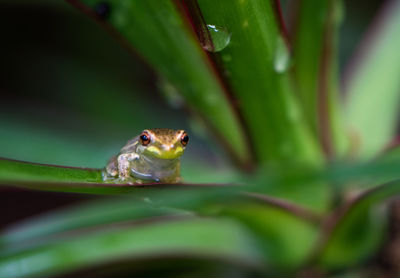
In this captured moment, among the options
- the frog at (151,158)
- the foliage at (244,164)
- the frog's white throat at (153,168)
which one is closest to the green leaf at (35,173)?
the foliage at (244,164)

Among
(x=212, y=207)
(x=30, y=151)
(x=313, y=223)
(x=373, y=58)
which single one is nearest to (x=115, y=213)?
(x=212, y=207)

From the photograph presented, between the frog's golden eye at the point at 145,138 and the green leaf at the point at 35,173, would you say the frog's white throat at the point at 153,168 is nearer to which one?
the frog's golden eye at the point at 145,138

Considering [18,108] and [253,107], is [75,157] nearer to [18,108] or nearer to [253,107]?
[18,108]

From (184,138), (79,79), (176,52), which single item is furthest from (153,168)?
(79,79)

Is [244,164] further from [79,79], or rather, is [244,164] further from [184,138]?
[79,79]

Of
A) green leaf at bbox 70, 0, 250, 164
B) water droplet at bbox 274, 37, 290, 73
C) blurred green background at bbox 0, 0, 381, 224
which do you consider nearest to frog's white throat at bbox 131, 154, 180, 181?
green leaf at bbox 70, 0, 250, 164

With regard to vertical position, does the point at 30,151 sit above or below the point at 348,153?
above
